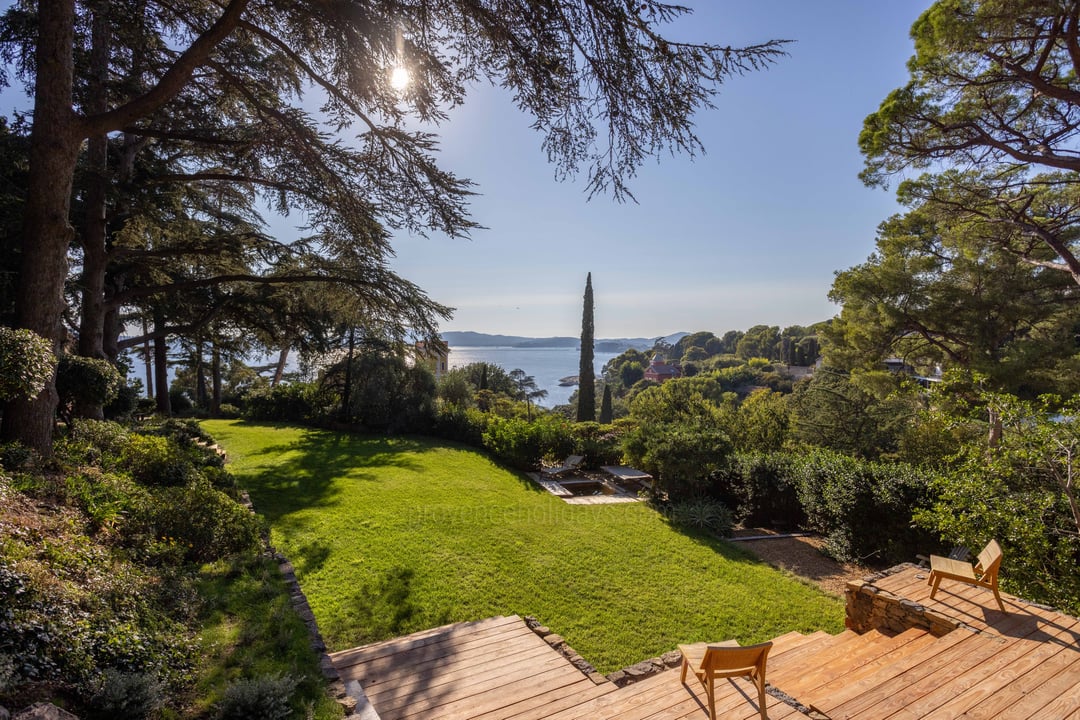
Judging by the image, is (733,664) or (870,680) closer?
(733,664)

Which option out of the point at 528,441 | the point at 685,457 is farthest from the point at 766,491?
the point at 528,441

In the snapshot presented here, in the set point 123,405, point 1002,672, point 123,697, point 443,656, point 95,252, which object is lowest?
point 443,656

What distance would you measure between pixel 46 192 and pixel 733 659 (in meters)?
8.18

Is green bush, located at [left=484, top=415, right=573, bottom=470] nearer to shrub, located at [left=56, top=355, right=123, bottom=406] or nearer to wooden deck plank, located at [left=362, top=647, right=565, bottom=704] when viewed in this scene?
shrub, located at [left=56, top=355, right=123, bottom=406]

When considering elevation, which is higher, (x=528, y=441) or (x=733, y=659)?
(x=733, y=659)

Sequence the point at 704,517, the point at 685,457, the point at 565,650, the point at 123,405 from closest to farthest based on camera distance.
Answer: the point at 565,650 → the point at 123,405 → the point at 704,517 → the point at 685,457

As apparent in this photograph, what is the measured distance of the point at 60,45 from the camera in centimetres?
518

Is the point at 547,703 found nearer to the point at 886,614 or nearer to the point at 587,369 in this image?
the point at 886,614

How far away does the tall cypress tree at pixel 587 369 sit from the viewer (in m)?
25.8

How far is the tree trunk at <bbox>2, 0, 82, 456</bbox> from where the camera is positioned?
509cm

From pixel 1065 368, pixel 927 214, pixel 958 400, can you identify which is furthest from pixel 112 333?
pixel 1065 368

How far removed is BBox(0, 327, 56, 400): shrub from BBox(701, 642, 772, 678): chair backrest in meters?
6.29

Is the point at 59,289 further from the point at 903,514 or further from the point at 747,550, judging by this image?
the point at 903,514

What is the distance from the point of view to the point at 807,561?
8.06 m
